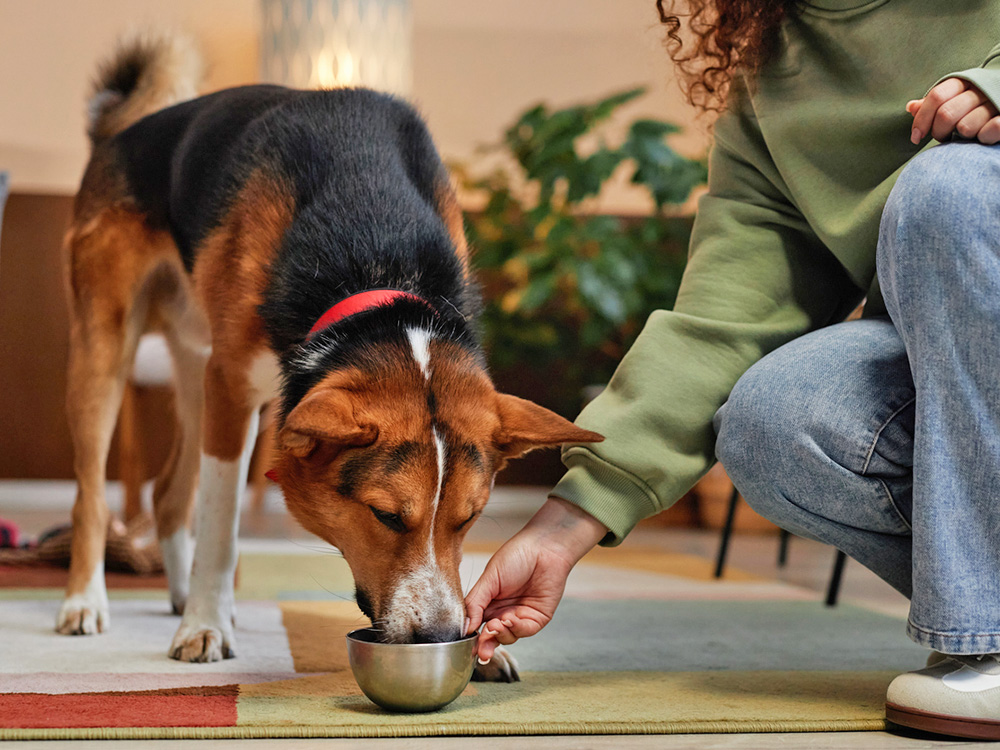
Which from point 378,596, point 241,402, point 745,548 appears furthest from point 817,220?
point 745,548

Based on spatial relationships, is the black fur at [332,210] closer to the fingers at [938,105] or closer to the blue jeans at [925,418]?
the blue jeans at [925,418]

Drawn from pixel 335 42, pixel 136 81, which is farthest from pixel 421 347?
pixel 335 42

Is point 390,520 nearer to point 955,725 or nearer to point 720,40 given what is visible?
point 955,725

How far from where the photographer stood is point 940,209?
44.7 inches

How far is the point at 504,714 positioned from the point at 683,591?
1.30 metres

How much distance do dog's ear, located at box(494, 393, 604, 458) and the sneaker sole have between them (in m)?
0.49

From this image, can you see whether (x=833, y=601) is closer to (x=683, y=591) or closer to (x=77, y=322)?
(x=683, y=591)

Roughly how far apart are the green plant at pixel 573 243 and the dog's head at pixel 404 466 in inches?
83.0

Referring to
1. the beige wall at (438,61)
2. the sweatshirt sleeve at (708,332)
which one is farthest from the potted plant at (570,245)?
the sweatshirt sleeve at (708,332)

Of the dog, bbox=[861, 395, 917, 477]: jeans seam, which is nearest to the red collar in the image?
the dog

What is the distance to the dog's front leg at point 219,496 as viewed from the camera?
1648 mm

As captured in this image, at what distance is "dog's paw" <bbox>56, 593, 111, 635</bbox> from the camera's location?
1745mm

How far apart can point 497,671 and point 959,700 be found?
61 cm

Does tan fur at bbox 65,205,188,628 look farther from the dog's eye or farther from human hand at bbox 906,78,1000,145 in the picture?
human hand at bbox 906,78,1000,145
